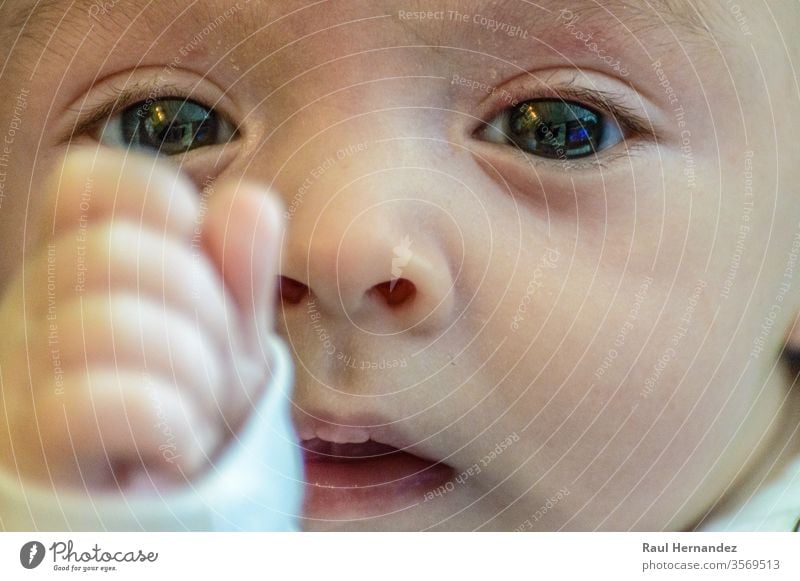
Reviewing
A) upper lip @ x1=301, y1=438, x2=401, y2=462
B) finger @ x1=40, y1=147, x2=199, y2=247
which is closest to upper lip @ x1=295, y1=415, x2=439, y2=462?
upper lip @ x1=301, y1=438, x2=401, y2=462

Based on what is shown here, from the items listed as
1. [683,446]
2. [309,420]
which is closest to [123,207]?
[309,420]

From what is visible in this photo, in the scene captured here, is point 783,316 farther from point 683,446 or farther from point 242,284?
point 242,284

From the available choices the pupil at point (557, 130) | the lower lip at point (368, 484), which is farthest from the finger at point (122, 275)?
the pupil at point (557, 130)

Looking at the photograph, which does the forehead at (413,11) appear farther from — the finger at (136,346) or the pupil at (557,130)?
the finger at (136,346)

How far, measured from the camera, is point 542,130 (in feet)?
1.57

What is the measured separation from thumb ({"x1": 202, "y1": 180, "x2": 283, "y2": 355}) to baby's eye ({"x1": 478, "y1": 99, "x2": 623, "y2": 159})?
0.44ft

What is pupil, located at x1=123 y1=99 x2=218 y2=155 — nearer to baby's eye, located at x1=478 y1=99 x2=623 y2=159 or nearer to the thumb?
the thumb

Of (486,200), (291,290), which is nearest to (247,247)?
(291,290)

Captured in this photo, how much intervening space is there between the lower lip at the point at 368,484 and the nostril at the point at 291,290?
10 centimetres

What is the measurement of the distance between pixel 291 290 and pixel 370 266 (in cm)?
5

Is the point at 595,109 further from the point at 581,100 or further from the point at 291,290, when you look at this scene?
the point at 291,290

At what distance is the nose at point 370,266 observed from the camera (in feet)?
1.53
